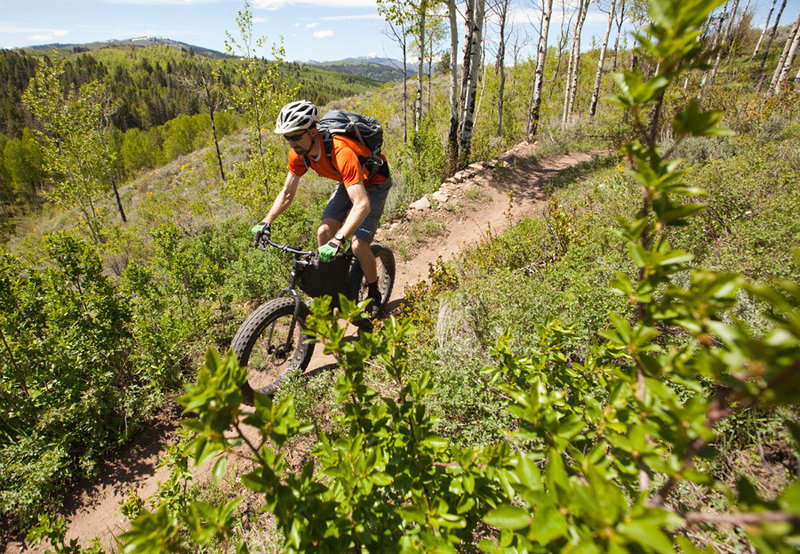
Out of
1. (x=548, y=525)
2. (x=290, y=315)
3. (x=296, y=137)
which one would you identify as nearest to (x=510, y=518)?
(x=548, y=525)

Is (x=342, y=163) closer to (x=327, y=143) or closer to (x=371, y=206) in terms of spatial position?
(x=327, y=143)

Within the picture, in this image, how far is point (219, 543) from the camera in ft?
7.75

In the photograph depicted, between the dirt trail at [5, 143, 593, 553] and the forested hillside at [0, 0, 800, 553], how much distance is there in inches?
6.3

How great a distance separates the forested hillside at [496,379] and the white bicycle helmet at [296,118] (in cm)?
196

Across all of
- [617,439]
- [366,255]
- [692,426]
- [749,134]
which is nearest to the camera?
[692,426]

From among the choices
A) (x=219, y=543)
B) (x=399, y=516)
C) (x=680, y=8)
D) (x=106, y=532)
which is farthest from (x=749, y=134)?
(x=106, y=532)

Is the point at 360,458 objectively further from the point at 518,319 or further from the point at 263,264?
the point at 263,264

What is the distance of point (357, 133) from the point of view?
3633 mm

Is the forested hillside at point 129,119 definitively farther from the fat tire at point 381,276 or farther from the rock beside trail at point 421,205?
the fat tire at point 381,276

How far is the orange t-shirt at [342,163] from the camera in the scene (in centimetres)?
328

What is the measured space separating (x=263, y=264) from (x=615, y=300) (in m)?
4.37

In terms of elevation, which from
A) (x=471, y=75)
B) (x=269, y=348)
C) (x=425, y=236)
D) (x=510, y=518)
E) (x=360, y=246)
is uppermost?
(x=471, y=75)

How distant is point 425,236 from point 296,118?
428cm

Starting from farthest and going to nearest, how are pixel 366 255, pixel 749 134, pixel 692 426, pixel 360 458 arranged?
pixel 749 134, pixel 366 255, pixel 360 458, pixel 692 426
